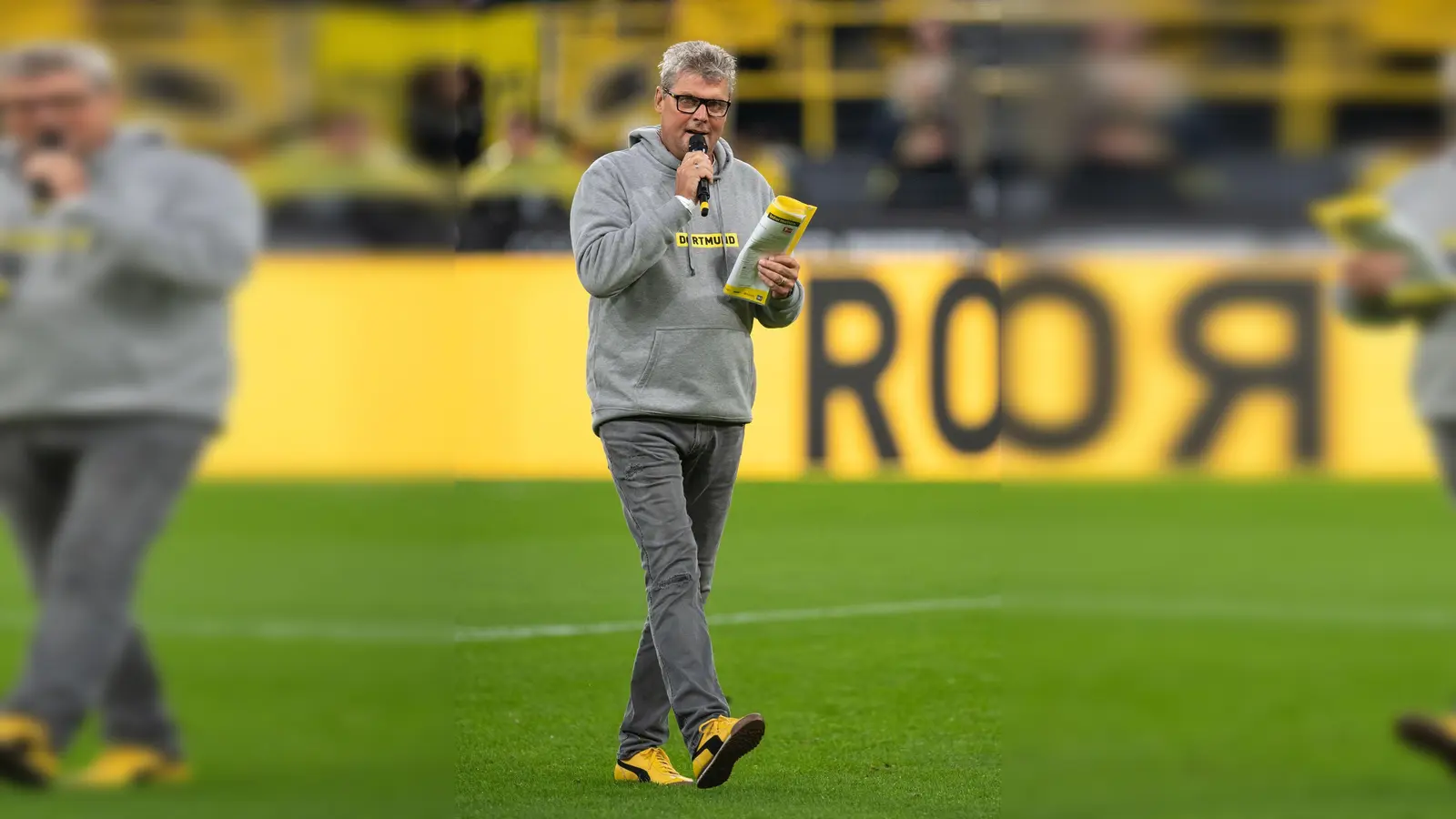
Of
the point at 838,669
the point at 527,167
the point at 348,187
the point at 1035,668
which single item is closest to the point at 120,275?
the point at 348,187

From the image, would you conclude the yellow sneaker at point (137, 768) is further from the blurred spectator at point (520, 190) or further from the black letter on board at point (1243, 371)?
the blurred spectator at point (520, 190)

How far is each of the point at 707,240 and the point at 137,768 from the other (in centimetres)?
150

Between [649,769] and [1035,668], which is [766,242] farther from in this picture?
[1035,668]

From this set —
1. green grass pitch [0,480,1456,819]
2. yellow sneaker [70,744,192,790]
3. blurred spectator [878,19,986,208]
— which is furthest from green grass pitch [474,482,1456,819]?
blurred spectator [878,19,986,208]

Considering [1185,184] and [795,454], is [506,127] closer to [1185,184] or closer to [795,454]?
[795,454]

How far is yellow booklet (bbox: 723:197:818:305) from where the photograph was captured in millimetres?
2922

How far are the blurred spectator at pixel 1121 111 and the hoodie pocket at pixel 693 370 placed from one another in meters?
0.73

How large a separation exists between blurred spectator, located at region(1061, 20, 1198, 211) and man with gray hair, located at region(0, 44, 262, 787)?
876mm

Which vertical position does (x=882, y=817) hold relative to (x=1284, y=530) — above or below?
above

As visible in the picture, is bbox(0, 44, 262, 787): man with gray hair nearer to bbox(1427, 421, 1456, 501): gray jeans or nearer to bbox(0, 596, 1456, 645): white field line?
bbox(0, 596, 1456, 645): white field line

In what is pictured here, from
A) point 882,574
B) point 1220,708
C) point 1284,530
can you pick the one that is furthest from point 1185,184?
point 1284,530

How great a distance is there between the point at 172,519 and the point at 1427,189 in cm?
127

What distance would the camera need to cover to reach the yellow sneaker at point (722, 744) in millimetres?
2855

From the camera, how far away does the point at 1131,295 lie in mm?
7535
